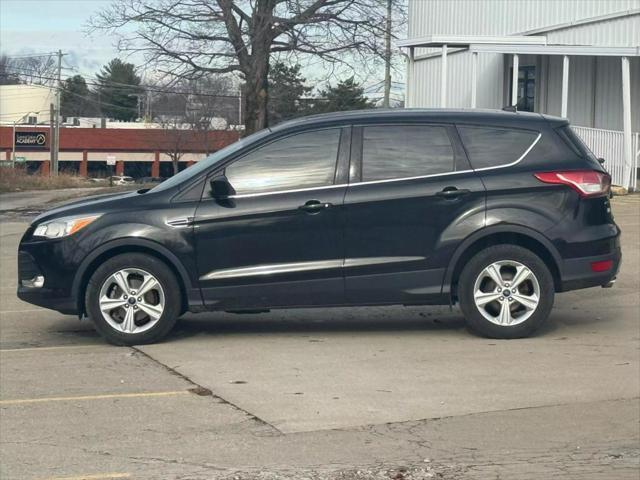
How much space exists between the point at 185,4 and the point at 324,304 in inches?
928

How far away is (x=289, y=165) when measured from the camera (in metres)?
9.00

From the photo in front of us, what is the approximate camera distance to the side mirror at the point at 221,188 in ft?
28.9

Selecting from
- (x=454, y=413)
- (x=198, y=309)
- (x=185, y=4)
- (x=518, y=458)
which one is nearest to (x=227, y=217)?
(x=198, y=309)

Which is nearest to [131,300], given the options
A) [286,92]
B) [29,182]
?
[29,182]

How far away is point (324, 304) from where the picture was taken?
8.95 meters

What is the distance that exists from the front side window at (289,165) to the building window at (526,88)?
21326 millimetres

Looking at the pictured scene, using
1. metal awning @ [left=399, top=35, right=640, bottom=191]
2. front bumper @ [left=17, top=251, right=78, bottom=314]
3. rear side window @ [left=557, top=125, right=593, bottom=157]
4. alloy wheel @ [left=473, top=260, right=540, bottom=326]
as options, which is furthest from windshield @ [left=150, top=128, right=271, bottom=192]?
metal awning @ [left=399, top=35, right=640, bottom=191]

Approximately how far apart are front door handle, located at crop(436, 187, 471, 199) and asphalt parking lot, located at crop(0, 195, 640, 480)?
123 centimetres

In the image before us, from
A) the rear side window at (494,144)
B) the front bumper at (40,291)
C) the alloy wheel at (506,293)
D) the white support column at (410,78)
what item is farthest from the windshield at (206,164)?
the white support column at (410,78)

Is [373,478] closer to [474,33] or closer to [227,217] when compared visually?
[227,217]

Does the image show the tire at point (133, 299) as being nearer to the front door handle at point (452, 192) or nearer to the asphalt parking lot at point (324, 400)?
the asphalt parking lot at point (324, 400)

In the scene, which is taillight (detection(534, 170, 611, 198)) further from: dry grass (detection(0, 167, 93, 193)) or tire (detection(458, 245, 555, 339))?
dry grass (detection(0, 167, 93, 193))

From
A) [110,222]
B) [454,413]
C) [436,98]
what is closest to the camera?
[454,413]

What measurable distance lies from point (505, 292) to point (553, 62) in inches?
824
